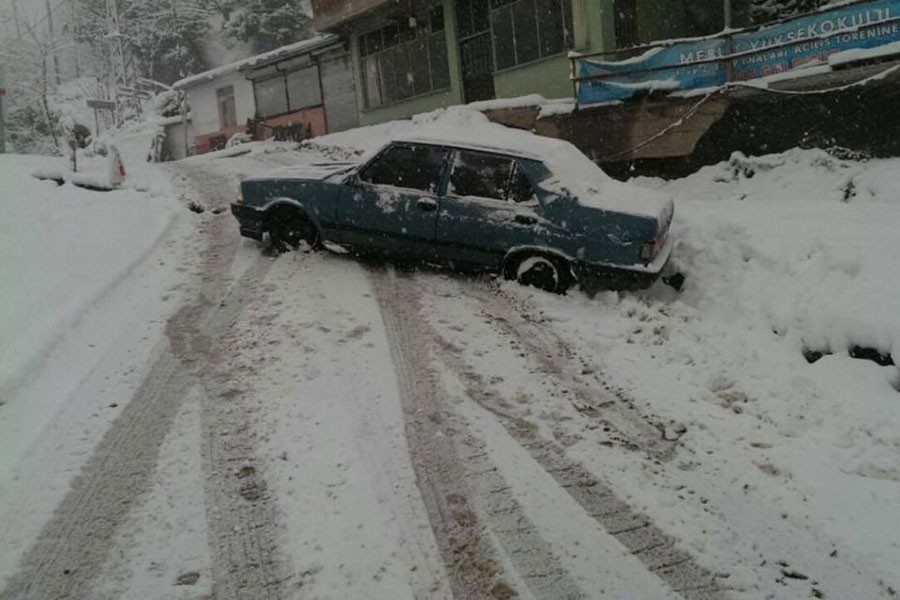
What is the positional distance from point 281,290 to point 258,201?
1573 millimetres

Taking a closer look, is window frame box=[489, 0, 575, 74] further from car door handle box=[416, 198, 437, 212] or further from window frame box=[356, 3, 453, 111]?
car door handle box=[416, 198, 437, 212]

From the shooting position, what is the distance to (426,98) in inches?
725

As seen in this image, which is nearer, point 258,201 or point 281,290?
point 281,290

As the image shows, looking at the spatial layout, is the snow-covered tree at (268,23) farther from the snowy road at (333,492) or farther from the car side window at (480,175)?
the snowy road at (333,492)

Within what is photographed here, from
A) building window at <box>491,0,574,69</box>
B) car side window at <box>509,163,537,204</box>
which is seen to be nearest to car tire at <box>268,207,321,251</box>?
car side window at <box>509,163,537,204</box>

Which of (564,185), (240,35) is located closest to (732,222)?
(564,185)

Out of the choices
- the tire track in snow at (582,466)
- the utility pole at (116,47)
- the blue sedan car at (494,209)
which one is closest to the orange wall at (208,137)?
the utility pole at (116,47)

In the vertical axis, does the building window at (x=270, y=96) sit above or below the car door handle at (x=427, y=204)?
above

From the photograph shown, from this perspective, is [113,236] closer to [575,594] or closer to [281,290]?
[281,290]

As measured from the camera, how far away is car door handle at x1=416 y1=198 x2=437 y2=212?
22.0ft

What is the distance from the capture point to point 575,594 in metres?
2.83

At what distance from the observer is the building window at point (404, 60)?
17.9m

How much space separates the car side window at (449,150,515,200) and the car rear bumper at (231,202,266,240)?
2419 mm

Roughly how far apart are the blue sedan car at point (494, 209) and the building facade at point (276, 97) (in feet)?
54.1
